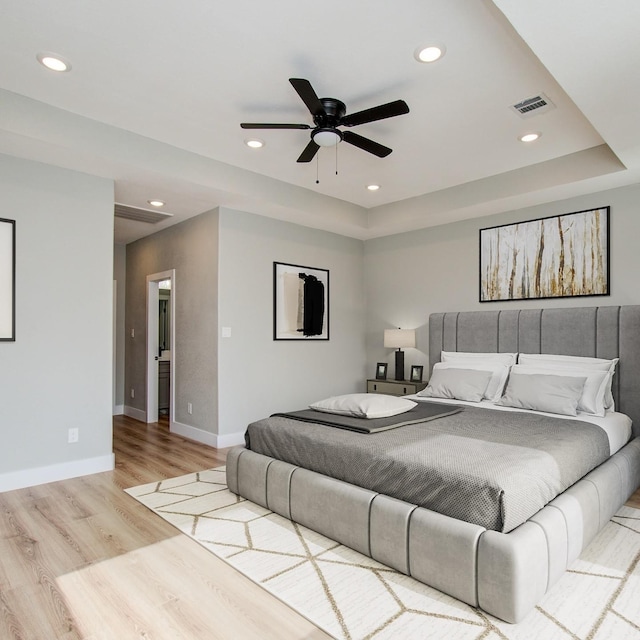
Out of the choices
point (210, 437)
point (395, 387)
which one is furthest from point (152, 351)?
point (395, 387)

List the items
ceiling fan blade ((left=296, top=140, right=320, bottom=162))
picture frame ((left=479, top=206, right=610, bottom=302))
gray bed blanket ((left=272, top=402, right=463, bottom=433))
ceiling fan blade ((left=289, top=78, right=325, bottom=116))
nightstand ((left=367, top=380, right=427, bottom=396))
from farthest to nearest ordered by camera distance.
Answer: nightstand ((left=367, top=380, right=427, bottom=396)), picture frame ((left=479, top=206, right=610, bottom=302)), ceiling fan blade ((left=296, top=140, right=320, bottom=162)), gray bed blanket ((left=272, top=402, right=463, bottom=433)), ceiling fan blade ((left=289, top=78, right=325, bottom=116))

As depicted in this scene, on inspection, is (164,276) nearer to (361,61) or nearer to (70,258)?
(70,258)

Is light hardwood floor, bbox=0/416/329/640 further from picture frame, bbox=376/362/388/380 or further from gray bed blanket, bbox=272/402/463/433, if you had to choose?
picture frame, bbox=376/362/388/380

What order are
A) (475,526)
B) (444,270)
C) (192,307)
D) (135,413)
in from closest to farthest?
(475,526), (192,307), (444,270), (135,413)

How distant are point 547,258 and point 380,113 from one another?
271cm

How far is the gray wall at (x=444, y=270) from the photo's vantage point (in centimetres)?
406

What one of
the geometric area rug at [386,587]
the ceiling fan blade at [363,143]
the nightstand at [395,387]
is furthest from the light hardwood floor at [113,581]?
the nightstand at [395,387]

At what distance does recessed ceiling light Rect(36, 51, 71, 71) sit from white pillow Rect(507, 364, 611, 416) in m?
3.99

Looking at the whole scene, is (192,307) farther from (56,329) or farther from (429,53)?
(429,53)

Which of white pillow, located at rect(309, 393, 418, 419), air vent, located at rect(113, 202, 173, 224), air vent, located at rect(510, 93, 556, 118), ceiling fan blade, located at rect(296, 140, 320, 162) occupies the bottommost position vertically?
white pillow, located at rect(309, 393, 418, 419)

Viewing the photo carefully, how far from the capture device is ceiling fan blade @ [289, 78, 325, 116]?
246 cm

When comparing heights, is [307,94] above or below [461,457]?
above

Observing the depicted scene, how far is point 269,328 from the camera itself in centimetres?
515

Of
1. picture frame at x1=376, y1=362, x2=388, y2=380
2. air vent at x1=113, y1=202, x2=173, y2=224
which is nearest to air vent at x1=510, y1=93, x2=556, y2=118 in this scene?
picture frame at x1=376, y1=362, x2=388, y2=380
